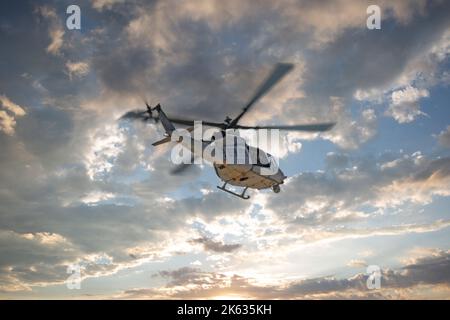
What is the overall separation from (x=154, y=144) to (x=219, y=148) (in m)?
4.78

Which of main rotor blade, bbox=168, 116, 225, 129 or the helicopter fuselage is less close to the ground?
main rotor blade, bbox=168, 116, 225, 129

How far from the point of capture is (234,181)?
25.2 m

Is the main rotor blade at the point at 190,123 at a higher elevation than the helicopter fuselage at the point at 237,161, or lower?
higher
